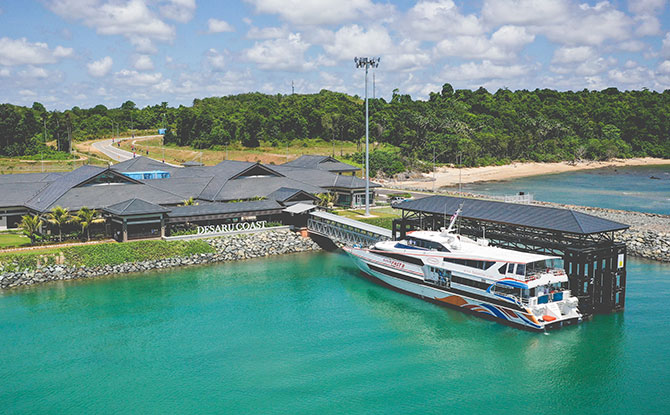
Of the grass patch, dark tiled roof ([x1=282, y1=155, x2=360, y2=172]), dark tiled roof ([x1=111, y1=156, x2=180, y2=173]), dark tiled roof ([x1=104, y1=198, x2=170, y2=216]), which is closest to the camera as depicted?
the grass patch

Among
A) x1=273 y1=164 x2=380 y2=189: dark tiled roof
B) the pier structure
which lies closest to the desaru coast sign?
x1=273 y1=164 x2=380 y2=189: dark tiled roof

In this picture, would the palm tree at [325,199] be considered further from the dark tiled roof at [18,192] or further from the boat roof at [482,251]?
the dark tiled roof at [18,192]

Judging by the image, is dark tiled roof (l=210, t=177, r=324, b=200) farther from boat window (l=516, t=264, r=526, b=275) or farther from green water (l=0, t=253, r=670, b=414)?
boat window (l=516, t=264, r=526, b=275)

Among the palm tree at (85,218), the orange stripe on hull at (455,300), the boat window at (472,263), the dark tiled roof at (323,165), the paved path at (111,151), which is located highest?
the paved path at (111,151)

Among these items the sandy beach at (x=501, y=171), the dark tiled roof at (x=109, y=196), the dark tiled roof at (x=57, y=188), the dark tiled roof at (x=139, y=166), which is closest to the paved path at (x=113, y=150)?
the dark tiled roof at (x=139, y=166)

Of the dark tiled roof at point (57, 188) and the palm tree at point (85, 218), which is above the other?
the dark tiled roof at point (57, 188)

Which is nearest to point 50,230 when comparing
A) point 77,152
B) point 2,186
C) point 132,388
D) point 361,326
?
point 2,186
